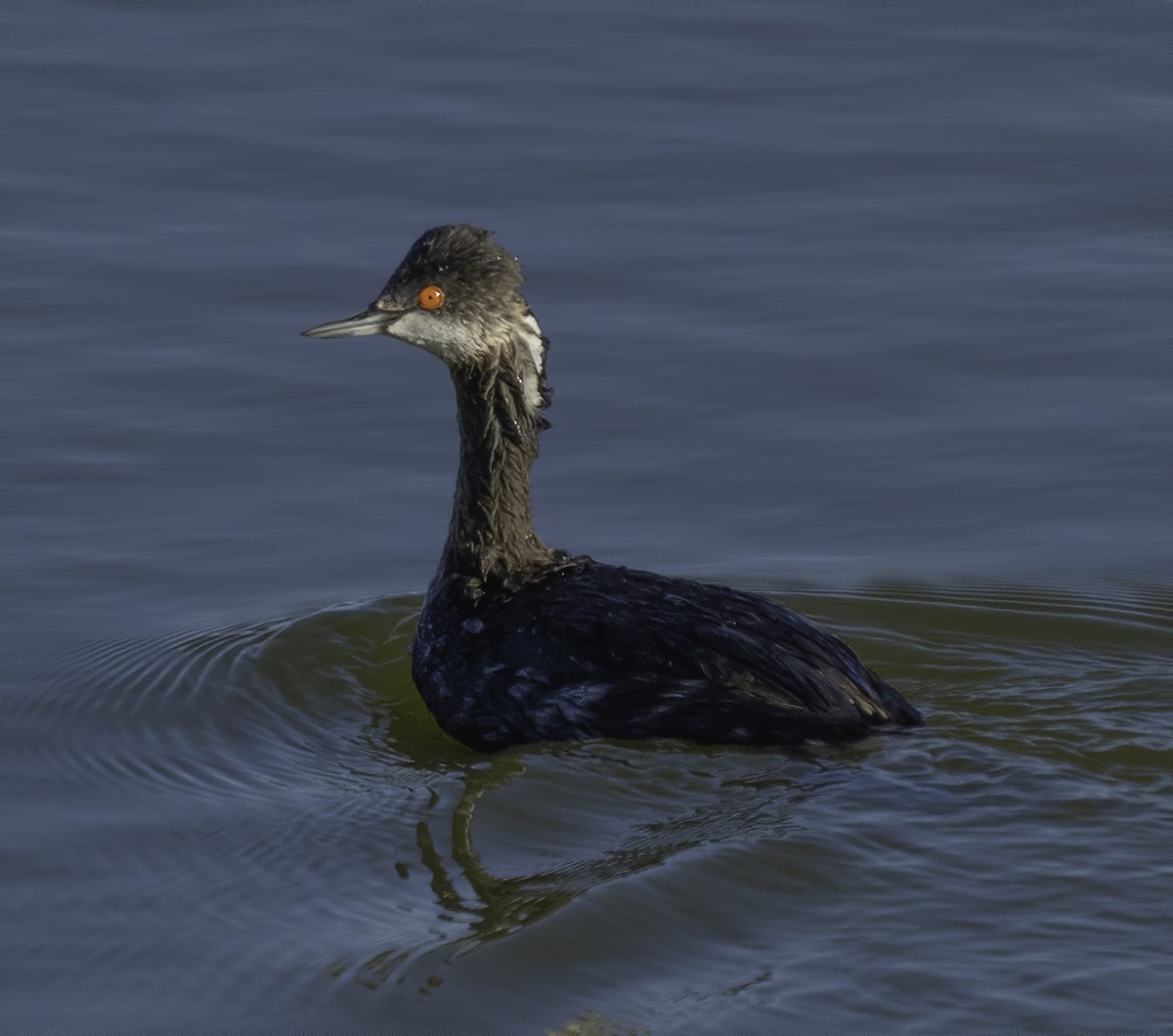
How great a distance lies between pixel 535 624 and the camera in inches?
327

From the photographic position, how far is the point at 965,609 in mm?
9469

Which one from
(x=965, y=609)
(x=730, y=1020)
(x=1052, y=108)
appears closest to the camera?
(x=730, y=1020)

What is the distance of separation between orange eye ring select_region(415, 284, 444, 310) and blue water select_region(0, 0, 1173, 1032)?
63.6 inches

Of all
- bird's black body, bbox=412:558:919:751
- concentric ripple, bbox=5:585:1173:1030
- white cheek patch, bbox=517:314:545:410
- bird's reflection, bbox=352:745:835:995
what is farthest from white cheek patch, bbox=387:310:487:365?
bird's reflection, bbox=352:745:835:995

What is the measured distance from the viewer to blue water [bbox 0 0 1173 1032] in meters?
6.38

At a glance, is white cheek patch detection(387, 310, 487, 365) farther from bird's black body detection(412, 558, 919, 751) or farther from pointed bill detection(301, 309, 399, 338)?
bird's black body detection(412, 558, 919, 751)

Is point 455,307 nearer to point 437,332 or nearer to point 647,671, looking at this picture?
point 437,332

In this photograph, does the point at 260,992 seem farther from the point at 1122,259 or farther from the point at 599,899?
the point at 1122,259

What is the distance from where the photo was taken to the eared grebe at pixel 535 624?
7.77 m

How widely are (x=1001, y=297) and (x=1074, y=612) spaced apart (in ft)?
11.6

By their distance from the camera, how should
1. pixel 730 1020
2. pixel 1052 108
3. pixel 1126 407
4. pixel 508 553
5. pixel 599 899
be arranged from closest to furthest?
pixel 730 1020 → pixel 599 899 → pixel 508 553 → pixel 1126 407 → pixel 1052 108

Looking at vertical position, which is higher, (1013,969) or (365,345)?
(365,345)

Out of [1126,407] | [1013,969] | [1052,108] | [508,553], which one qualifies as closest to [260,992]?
[1013,969]

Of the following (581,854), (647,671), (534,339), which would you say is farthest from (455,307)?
(581,854)
